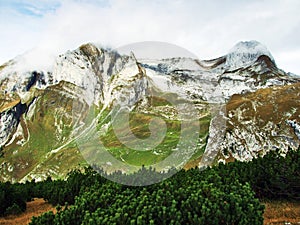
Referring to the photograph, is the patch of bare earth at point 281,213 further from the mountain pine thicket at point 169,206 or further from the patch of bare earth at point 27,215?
the patch of bare earth at point 27,215

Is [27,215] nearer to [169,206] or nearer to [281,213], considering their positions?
[169,206]

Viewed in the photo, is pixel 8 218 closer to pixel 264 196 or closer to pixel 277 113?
pixel 264 196

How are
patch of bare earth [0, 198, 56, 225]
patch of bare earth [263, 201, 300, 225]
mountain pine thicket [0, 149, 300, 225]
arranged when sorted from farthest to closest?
1. patch of bare earth [0, 198, 56, 225]
2. patch of bare earth [263, 201, 300, 225]
3. mountain pine thicket [0, 149, 300, 225]

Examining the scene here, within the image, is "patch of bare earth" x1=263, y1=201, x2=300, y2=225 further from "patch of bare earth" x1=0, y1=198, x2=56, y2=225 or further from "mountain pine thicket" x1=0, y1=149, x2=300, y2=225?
"patch of bare earth" x1=0, y1=198, x2=56, y2=225

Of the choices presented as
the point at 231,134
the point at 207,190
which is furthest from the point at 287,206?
the point at 231,134

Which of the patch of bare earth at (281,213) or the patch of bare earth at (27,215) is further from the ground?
the patch of bare earth at (281,213)

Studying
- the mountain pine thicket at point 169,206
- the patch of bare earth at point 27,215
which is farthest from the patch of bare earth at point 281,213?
the patch of bare earth at point 27,215

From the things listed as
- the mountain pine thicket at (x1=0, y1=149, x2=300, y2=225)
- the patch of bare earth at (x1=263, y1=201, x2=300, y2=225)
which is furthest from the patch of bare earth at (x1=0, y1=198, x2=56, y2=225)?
the patch of bare earth at (x1=263, y1=201, x2=300, y2=225)

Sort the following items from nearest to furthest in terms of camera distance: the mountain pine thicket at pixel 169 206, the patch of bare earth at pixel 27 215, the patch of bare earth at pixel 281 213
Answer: the mountain pine thicket at pixel 169 206 → the patch of bare earth at pixel 281 213 → the patch of bare earth at pixel 27 215

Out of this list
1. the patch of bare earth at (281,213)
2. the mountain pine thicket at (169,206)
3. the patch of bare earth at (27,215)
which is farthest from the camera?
the patch of bare earth at (27,215)
